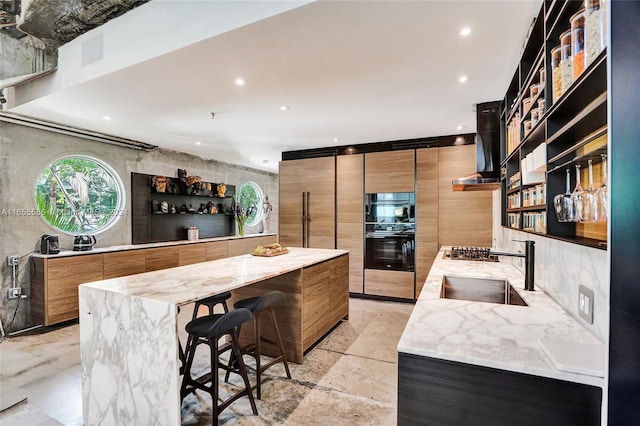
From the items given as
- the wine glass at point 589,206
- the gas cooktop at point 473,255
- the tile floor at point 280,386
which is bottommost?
the tile floor at point 280,386

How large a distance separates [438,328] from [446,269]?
52.6 inches

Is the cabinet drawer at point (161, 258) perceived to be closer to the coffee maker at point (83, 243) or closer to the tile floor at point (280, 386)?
the coffee maker at point (83, 243)

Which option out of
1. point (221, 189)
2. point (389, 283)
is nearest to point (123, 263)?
point (221, 189)

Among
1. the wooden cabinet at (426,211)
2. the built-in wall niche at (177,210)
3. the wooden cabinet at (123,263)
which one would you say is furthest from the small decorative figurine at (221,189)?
the wooden cabinet at (426,211)

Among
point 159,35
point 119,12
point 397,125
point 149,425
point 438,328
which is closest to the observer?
point 438,328

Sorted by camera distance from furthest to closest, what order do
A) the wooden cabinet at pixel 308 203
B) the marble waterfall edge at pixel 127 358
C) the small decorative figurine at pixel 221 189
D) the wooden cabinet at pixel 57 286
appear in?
the small decorative figurine at pixel 221 189 < the wooden cabinet at pixel 308 203 < the wooden cabinet at pixel 57 286 < the marble waterfall edge at pixel 127 358

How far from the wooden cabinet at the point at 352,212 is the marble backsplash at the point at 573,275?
9.71 ft

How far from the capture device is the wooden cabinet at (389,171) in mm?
4648

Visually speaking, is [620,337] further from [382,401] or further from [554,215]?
[382,401]

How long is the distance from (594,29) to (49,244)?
4854 mm

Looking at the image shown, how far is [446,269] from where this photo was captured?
8.05 feet

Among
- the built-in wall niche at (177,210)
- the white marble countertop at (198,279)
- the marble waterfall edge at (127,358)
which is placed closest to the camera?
the marble waterfall edge at (127,358)

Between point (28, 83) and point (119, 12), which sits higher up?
point (119, 12)

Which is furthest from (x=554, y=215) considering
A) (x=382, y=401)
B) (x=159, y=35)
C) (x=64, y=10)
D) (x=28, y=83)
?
(x=28, y=83)
